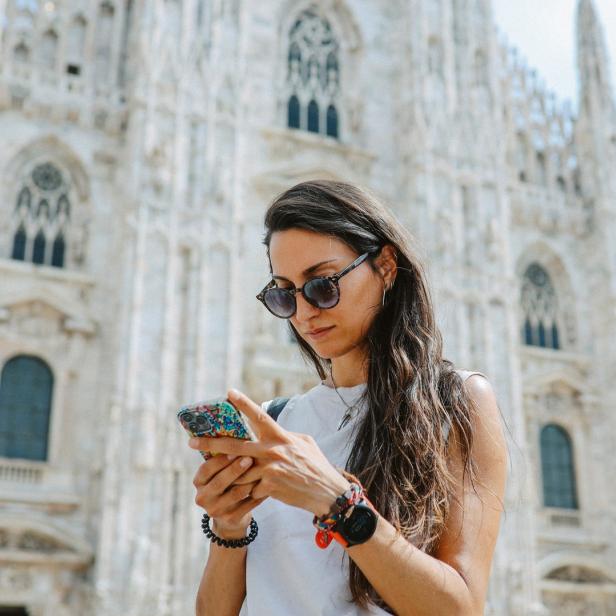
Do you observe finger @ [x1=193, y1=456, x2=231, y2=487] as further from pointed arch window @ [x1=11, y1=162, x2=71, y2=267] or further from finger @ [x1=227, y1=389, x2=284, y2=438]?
pointed arch window @ [x1=11, y1=162, x2=71, y2=267]

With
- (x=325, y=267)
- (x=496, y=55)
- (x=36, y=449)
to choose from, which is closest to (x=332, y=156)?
(x=496, y=55)

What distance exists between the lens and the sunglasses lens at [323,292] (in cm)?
166

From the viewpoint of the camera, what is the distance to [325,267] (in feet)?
5.54

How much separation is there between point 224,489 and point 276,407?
0.53 m

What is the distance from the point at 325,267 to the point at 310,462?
454mm

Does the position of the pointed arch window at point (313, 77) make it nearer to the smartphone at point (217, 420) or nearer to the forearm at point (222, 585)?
the forearm at point (222, 585)

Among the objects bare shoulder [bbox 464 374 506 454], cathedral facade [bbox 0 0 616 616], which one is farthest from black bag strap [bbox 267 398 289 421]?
cathedral facade [bbox 0 0 616 616]

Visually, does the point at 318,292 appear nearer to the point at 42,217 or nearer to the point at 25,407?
the point at 25,407

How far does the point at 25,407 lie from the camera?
12.3 m

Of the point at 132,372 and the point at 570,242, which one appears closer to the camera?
the point at 132,372

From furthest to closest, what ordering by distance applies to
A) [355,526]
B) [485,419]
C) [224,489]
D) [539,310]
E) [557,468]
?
[539,310]
[557,468]
[485,419]
[224,489]
[355,526]

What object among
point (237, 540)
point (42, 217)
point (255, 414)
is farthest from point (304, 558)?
point (42, 217)

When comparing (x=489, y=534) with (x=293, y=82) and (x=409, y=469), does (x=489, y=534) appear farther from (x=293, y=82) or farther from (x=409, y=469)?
(x=293, y=82)

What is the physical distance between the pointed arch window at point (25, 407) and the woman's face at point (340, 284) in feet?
37.1
